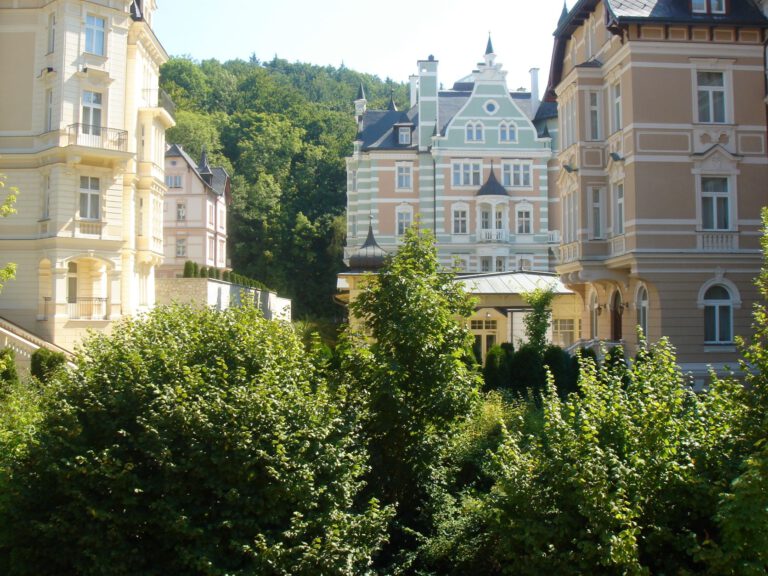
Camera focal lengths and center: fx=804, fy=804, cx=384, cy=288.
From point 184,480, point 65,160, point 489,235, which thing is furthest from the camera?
point 489,235

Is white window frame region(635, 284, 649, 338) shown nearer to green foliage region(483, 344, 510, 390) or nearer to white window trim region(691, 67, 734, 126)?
green foliage region(483, 344, 510, 390)

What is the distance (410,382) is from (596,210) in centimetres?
1433

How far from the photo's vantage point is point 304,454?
1202 cm

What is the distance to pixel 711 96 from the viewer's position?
24812mm

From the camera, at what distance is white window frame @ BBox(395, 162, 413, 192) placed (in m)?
55.3

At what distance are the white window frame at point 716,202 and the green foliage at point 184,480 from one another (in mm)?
16425

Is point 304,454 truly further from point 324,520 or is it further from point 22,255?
point 22,255

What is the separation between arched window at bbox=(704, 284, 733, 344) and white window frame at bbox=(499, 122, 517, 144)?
31328mm

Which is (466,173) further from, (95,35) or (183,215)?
(95,35)

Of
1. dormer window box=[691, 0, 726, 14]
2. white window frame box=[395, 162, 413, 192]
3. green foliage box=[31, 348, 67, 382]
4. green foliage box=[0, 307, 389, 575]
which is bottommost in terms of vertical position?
green foliage box=[0, 307, 389, 575]

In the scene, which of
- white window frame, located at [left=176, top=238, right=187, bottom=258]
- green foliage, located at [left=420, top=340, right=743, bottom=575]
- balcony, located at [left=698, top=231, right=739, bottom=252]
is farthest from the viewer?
white window frame, located at [left=176, top=238, right=187, bottom=258]

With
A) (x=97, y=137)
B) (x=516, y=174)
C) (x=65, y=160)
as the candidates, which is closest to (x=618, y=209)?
(x=97, y=137)

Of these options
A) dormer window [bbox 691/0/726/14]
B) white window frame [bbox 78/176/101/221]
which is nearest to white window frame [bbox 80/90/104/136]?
white window frame [bbox 78/176/101/221]

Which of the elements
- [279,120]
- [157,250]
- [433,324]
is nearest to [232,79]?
[279,120]
